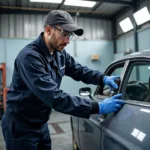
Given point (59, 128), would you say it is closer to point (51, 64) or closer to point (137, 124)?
point (51, 64)

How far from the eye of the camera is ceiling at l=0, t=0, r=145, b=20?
798cm

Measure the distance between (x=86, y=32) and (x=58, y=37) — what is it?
777cm

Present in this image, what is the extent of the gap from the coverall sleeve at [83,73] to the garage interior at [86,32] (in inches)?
192

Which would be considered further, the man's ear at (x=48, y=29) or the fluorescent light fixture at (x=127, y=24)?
the fluorescent light fixture at (x=127, y=24)

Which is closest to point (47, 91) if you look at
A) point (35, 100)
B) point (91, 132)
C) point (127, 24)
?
point (35, 100)

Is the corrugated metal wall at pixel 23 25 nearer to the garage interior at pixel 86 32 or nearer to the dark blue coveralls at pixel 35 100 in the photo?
the garage interior at pixel 86 32

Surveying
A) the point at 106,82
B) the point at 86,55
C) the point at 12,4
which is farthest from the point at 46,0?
the point at 106,82

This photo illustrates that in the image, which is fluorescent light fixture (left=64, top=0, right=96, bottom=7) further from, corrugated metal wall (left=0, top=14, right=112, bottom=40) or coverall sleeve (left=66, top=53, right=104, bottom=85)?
coverall sleeve (left=66, top=53, right=104, bottom=85)

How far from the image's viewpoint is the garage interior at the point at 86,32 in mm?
7848

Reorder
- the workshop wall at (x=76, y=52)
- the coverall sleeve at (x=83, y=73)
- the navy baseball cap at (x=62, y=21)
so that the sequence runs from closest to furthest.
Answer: the navy baseball cap at (x=62, y=21), the coverall sleeve at (x=83, y=73), the workshop wall at (x=76, y=52)

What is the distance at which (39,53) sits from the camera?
1871mm

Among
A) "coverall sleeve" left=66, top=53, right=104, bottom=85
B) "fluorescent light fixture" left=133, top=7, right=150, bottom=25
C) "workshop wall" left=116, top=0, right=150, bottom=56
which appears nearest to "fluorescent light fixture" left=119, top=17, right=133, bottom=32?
"workshop wall" left=116, top=0, right=150, bottom=56

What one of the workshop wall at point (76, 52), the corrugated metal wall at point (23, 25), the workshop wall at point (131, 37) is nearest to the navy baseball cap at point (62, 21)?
the workshop wall at point (131, 37)

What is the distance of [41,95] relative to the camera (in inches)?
67.1
